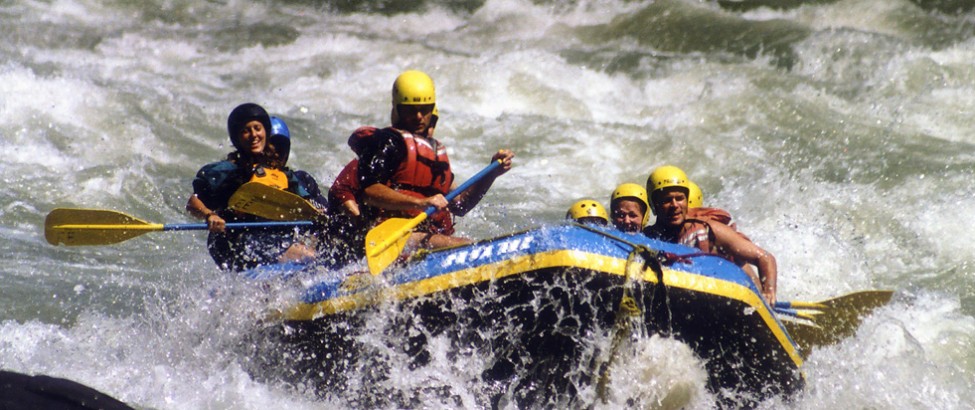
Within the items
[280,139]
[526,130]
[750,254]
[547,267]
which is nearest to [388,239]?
→ [547,267]

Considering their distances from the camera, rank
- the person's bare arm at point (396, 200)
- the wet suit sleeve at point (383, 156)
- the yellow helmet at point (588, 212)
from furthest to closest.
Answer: the yellow helmet at point (588, 212) < the wet suit sleeve at point (383, 156) < the person's bare arm at point (396, 200)

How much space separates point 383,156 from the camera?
472 cm

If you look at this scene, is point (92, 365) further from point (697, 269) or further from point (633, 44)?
point (633, 44)

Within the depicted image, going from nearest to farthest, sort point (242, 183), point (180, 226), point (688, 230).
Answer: point (688, 230) → point (242, 183) → point (180, 226)

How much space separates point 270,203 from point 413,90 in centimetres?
106

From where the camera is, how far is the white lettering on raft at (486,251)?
4.16 meters

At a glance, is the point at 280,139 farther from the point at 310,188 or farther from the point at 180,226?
the point at 180,226

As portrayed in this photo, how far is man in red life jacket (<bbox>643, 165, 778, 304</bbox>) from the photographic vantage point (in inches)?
207

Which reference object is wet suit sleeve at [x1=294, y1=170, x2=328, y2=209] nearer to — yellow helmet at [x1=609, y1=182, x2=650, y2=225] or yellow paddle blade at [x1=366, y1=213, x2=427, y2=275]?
yellow paddle blade at [x1=366, y1=213, x2=427, y2=275]

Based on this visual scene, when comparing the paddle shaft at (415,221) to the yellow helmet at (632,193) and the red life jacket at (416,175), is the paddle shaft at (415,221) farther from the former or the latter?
the yellow helmet at (632,193)

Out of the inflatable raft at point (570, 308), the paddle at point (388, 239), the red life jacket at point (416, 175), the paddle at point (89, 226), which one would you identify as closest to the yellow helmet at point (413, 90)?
the red life jacket at point (416, 175)

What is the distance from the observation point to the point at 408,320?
14.4 feet

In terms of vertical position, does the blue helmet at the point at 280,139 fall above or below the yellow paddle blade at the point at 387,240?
below

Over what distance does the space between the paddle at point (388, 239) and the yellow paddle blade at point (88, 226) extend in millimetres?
2052
